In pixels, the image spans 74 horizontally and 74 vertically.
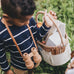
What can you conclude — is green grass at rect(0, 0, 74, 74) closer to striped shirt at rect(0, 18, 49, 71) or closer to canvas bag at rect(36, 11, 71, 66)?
canvas bag at rect(36, 11, 71, 66)

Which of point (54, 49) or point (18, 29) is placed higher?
point (18, 29)

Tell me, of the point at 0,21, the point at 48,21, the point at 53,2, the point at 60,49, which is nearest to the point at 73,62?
the point at 60,49

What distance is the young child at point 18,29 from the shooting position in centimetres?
98

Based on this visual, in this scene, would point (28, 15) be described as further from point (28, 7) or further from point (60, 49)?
point (60, 49)

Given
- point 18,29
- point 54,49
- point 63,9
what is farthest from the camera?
point 63,9

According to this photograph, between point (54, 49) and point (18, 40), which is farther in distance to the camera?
point (54, 49)

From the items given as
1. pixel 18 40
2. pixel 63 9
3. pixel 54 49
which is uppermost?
pixel 63 9

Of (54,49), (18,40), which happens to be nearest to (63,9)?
(54,49)

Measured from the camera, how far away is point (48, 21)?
4.43 feet

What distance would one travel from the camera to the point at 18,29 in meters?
1.16

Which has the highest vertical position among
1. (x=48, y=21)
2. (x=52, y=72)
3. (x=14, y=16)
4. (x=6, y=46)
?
(x=14, y=16)

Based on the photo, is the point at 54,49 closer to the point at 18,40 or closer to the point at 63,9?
the point at 18,40

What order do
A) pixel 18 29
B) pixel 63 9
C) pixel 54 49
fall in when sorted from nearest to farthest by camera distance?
pixel 18 29
pixel 54 49
pixel 63 9

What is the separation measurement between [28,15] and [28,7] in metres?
0.06
